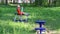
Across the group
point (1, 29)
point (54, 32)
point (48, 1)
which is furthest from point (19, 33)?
point (48, 1)

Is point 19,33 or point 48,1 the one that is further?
point 48,1

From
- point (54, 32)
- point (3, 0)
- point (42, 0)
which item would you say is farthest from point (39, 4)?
point (54, 32)

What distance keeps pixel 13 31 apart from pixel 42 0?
2058 centimetres

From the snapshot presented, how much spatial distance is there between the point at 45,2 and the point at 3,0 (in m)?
11.3

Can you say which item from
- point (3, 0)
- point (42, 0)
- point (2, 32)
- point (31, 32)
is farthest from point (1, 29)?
point (3, 0)

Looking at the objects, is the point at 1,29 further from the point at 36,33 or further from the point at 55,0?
the point at 55,0

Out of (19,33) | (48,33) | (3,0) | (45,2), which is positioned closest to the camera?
(19,33)

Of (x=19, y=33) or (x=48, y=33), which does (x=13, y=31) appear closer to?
(x=19, y=33)

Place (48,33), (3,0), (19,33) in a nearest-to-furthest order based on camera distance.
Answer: (19,33), (48,33), (3,0)

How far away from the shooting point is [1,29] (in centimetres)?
865

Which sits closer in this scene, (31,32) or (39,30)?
(39,30)

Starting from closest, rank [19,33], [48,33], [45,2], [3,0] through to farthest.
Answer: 1. [19,33]
2. [48,33]
3. [45,2]
4. [3,0]

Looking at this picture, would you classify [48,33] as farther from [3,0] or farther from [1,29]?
[3,0]

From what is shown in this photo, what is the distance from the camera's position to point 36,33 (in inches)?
330
